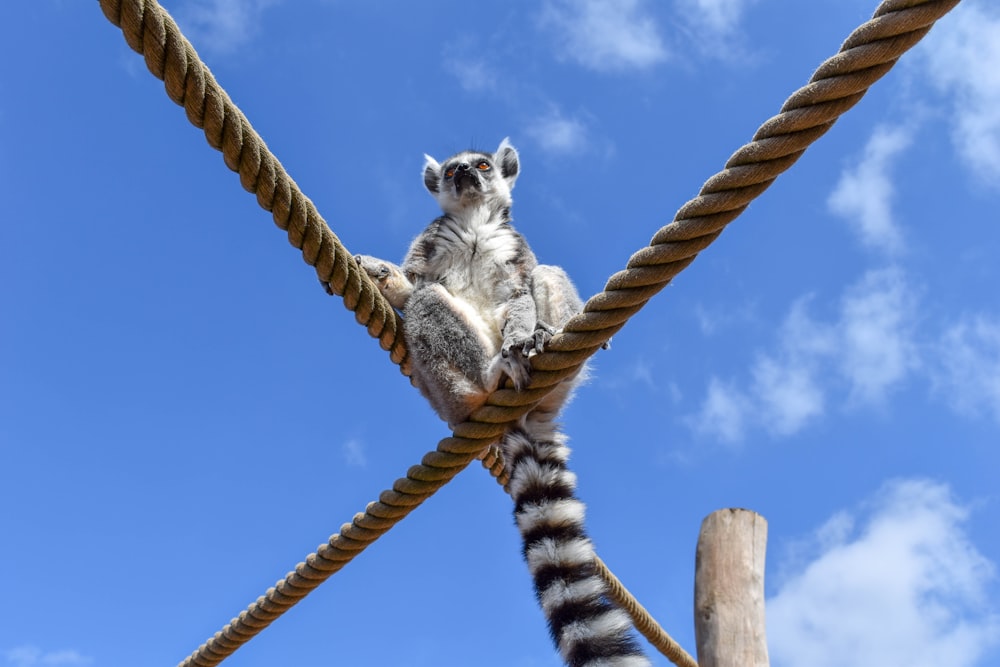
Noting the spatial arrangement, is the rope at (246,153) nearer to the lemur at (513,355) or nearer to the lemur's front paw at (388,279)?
the lemur's front paw at (388,279)

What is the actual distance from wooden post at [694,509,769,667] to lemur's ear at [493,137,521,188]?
2845mm

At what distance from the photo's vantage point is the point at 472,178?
245 inches

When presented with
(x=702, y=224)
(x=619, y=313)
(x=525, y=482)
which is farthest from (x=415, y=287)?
(x=702, y=224)

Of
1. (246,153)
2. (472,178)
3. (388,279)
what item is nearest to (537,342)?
(246,153)

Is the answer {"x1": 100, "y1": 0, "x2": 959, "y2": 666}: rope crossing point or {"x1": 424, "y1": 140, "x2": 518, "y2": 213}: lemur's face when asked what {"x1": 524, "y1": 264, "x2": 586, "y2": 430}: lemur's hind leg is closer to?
{"x1": 100, "y1": 0, "x2": 959, "y2": 666}: rope crossing point

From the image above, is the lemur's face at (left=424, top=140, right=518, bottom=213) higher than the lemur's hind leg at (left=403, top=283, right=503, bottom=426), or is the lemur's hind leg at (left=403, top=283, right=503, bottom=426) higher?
the lemur's face at (left=424, top=140, right=518, bottom=213)

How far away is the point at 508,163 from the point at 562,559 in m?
3.61

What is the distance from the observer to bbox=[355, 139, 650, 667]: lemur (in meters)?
3.76

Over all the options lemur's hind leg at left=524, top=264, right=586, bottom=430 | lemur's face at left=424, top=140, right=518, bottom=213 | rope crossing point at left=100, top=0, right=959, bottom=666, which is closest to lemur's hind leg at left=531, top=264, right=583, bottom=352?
lemur's hind leg at left=524, top=264, right=586, bottom=430

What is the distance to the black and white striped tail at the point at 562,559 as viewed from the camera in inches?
140

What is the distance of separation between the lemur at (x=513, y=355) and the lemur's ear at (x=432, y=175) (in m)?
0.68

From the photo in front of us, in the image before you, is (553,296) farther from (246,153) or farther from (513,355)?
(246,153)

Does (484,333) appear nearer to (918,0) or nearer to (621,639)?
(621,639)

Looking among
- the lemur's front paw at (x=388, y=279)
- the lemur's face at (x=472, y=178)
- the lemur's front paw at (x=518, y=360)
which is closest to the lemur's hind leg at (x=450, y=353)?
the lemur's front paw at (x=518, y=360)
